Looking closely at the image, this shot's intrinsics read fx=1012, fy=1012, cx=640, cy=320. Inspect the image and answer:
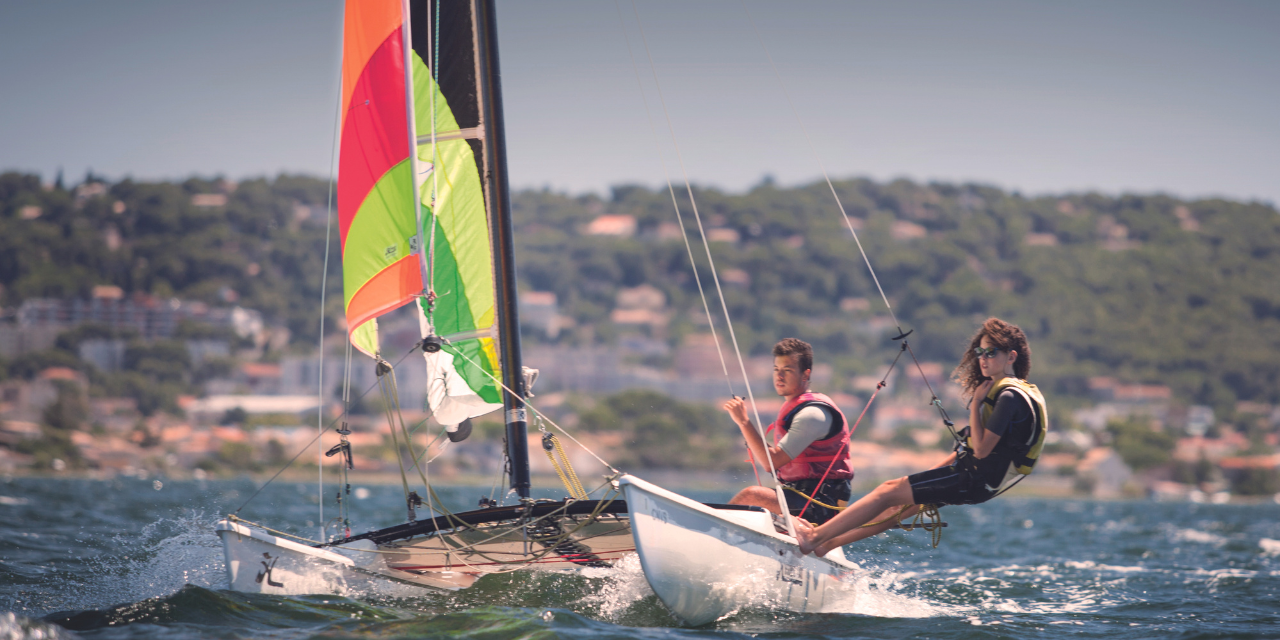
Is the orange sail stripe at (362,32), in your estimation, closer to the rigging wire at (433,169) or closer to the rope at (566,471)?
the rigging wire at (433,169)

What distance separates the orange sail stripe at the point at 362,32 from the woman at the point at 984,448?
3.62 m

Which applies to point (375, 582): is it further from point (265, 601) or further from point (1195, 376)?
point (1195, 376)

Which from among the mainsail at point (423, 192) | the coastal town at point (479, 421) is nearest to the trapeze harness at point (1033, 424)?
the mainsail at point (423, 192)

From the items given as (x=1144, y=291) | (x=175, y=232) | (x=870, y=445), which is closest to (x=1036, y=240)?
(x=1144, y=291)

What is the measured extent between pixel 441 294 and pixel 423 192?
61 cm

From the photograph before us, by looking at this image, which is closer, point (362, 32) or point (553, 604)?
point (553, 604)

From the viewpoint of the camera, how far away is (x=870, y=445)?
7281 cm

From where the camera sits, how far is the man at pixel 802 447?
5141 mm

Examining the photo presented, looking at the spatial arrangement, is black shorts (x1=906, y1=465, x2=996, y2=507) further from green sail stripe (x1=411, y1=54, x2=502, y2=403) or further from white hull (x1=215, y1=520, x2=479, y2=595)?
green sail stripe (x1=411, y1=54, x2=502, y2=403)

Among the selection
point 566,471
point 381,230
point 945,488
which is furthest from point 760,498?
point 381,230

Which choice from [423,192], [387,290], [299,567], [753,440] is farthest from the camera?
[423,192]

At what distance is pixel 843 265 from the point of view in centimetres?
11288

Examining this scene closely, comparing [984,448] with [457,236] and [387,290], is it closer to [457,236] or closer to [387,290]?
[457,236]

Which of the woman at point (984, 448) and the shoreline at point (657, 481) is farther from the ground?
the woman at point (984, 448)
